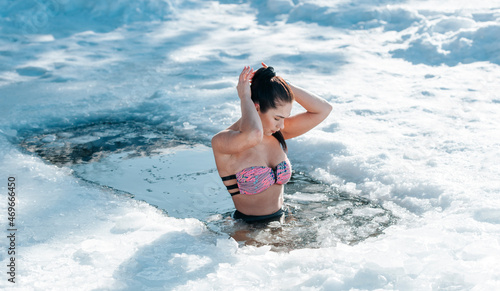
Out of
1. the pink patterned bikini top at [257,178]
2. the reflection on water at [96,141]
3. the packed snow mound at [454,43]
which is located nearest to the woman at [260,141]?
the pink patterned bikini top at [257,178]

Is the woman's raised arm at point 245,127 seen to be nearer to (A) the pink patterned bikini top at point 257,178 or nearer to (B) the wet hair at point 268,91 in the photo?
(B) the wet hair at point 268,91

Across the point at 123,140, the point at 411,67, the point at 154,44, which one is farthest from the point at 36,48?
the point at 411,67

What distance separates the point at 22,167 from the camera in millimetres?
3994

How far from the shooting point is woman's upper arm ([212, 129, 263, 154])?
2920 mm

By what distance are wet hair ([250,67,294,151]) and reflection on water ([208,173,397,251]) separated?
0.78m

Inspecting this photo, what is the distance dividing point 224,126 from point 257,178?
212 centimetres

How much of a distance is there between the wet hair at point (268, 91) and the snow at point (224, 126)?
0.82 meters

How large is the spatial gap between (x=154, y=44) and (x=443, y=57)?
4.44 meters

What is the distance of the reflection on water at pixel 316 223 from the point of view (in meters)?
3.17

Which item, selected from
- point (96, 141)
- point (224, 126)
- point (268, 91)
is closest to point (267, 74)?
point (268, 91)

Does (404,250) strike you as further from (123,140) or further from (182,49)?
(182,49)

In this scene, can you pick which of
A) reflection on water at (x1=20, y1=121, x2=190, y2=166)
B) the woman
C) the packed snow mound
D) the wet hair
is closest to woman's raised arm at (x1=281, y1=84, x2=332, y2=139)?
the woman

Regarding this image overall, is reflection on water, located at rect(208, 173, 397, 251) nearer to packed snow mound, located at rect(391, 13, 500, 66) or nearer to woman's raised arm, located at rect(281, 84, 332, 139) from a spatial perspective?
woman's raised arm, located at rect(281, 84, 332, 139)

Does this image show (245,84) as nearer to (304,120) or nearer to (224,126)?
(304,120)
